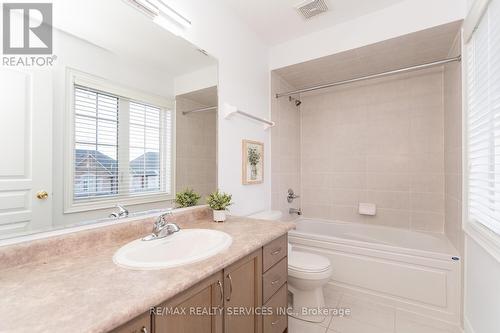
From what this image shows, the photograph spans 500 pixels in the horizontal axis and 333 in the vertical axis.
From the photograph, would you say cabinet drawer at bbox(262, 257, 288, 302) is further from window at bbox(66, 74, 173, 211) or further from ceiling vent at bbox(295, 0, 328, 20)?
ceiling vent at bbox(295, 0, 328, 20)

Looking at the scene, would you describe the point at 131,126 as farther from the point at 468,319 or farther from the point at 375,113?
the point at 375,113

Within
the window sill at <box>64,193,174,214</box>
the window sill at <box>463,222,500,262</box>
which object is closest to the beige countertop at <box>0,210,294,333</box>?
the window sill at <box>64,193,174,214</box>

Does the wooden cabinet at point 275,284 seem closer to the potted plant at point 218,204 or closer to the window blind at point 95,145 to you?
the potted plant at point 218,204

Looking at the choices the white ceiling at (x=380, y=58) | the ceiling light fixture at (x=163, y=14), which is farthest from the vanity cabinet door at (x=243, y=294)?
the white ceiling at (x=380, y=58)

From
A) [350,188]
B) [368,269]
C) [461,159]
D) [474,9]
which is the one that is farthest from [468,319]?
[474,9]

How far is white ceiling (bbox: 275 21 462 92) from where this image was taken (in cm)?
197

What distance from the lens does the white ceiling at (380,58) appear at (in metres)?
1.97

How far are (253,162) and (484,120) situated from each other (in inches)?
64.1

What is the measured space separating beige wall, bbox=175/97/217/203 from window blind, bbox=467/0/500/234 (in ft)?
5.46

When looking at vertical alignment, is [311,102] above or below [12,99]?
above

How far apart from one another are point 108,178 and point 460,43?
2732 millimetres

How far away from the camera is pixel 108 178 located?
1176 millimetres

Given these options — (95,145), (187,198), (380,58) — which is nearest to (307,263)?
(187,198)

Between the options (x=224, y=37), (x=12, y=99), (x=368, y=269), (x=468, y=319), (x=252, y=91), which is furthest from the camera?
(x=252, y=91)
